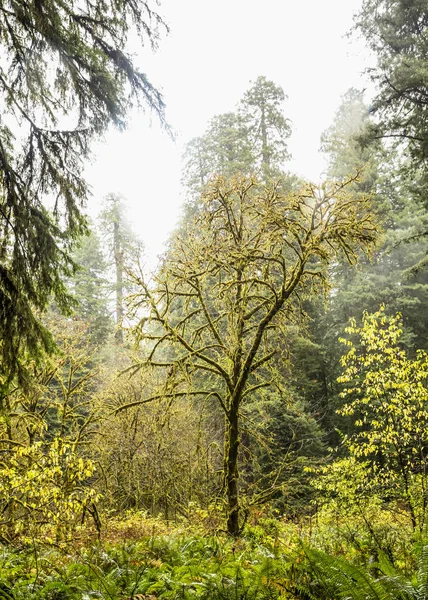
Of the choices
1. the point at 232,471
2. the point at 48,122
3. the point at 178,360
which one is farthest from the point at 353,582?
the point at 232,471

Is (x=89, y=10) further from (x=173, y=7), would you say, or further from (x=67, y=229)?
(x=67, y=229)

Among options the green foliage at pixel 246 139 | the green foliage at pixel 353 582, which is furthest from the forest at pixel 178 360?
the green foliage at pixel 246 139

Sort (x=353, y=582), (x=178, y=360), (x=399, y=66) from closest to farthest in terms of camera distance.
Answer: (x=353, y=582)
(x=178, y=360)
(x=399, y=66)

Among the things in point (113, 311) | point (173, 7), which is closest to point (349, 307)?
point (113, 311)

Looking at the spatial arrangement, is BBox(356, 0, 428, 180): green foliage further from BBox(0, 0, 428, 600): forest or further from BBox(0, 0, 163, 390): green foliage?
BBox(0, 0, 163, 390): green foliage

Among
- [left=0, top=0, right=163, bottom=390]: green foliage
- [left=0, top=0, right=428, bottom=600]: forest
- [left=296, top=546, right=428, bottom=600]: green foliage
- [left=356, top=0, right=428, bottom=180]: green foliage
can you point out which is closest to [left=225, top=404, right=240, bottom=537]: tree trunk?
[left=0, top=0, right=428, bottom=600]: forest

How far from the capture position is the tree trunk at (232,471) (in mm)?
7441

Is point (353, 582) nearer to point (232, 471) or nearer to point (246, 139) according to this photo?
point (232, 471)

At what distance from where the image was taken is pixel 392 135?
34.1 feet

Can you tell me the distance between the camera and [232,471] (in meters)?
7.67

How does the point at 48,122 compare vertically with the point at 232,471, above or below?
above

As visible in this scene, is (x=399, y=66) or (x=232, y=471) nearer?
(x=232, y=471)

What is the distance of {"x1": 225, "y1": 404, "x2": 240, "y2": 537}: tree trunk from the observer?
7.44m

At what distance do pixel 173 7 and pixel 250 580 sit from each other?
5.82 m
